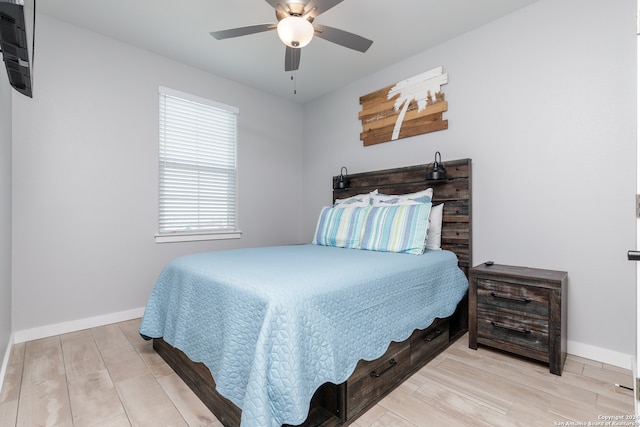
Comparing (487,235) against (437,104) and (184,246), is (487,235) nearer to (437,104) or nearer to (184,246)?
(437,104)

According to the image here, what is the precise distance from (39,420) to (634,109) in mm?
3793

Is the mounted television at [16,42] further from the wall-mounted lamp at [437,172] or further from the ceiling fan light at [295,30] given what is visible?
the wall-mounted lamp at [437,172]

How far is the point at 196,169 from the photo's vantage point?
340 cm

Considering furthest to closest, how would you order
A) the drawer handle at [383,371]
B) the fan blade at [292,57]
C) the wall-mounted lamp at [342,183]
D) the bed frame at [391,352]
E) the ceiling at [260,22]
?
1. the wall-mounted lamp at [342,183]
2. the ceiling at [260,22]
3. the fan blade at [292,57]
4. the drawer handle at [383,371]
5. the bed frame at [391,352]

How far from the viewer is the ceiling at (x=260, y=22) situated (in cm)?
237

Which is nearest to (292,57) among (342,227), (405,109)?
(405,109)

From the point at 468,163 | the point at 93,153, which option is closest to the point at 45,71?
the point at 93,153

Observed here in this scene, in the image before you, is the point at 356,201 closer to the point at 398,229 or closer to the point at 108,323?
the point at 398,229

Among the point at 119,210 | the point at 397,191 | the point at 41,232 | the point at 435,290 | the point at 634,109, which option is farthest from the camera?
the point at 397,191

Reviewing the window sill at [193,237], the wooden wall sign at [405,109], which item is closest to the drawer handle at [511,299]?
the wooden wall sign at [405,109]

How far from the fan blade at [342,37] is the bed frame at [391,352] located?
4.31ft

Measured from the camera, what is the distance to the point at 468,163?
8.79 ft

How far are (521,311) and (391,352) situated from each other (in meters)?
1.01

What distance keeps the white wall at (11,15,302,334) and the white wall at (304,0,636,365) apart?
2.81 metres
